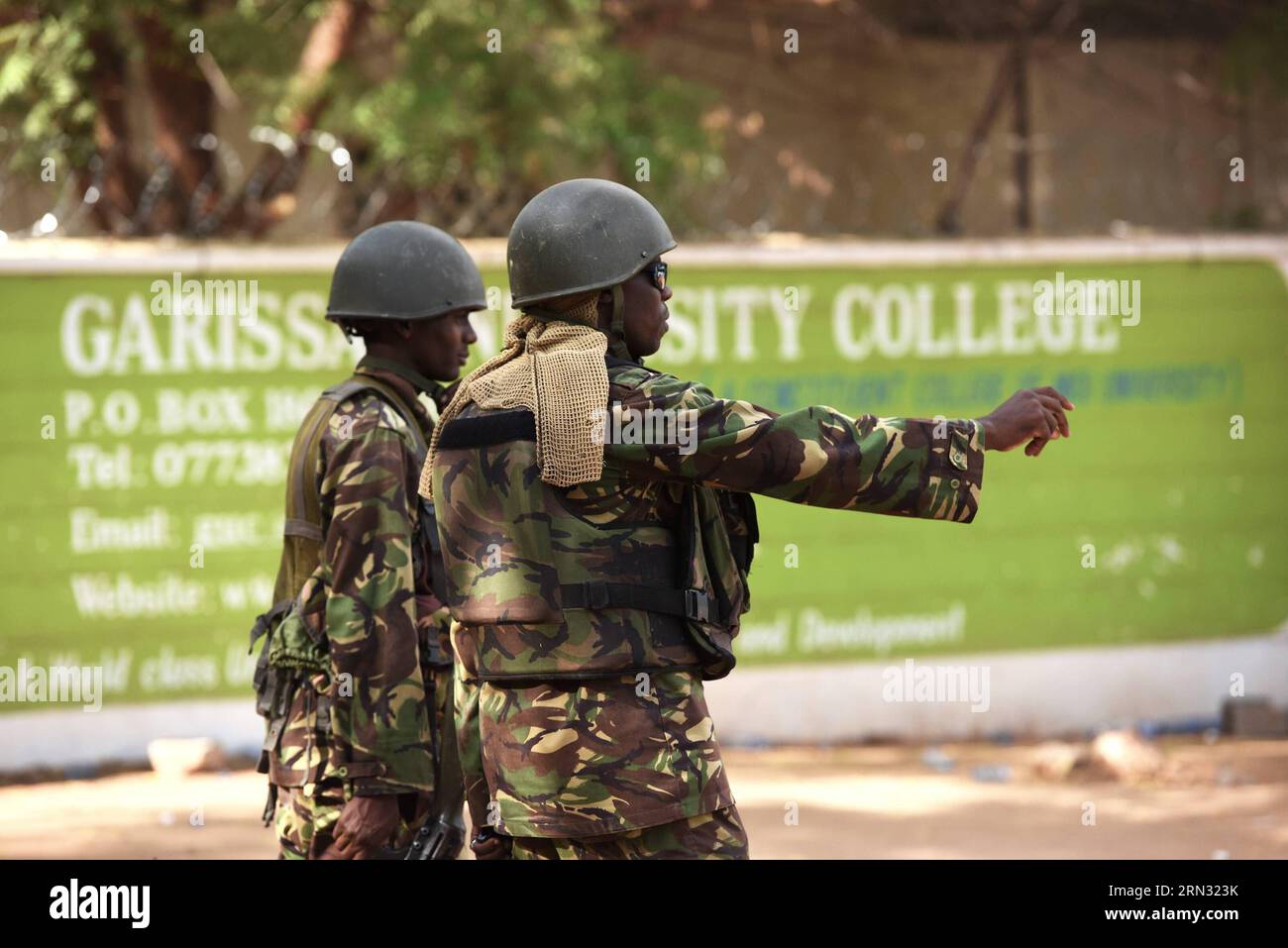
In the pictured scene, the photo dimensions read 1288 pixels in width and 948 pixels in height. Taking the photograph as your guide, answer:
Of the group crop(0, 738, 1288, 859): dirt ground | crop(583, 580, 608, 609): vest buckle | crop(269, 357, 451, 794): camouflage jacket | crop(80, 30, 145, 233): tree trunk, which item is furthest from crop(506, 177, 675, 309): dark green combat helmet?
crop(80, 30, 145, 233): tree trunk

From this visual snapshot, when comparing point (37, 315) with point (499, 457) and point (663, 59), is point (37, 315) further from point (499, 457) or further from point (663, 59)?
point (663, 59)

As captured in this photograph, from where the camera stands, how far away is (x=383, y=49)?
28.2 ft

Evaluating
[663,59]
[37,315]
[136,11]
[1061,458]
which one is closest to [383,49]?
[136,11]

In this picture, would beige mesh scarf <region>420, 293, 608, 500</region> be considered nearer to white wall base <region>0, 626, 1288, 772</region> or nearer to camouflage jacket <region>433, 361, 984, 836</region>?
camouflage jacket <region>433, 361, 984, 836</region>

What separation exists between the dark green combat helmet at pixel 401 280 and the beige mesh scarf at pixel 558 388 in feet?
2.74

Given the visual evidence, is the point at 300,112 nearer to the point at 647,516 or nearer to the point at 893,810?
the point at 893,810

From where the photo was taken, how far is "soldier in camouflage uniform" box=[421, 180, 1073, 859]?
8.48 feet

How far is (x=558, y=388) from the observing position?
104 inches

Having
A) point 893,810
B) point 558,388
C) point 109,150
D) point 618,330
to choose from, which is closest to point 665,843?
point 558,388

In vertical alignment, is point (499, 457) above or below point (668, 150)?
below

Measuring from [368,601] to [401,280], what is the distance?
0.79 metres

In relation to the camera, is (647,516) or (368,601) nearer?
(647,516)

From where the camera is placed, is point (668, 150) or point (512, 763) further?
point (668, 150)

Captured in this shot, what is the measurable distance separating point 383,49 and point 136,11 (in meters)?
1.36
